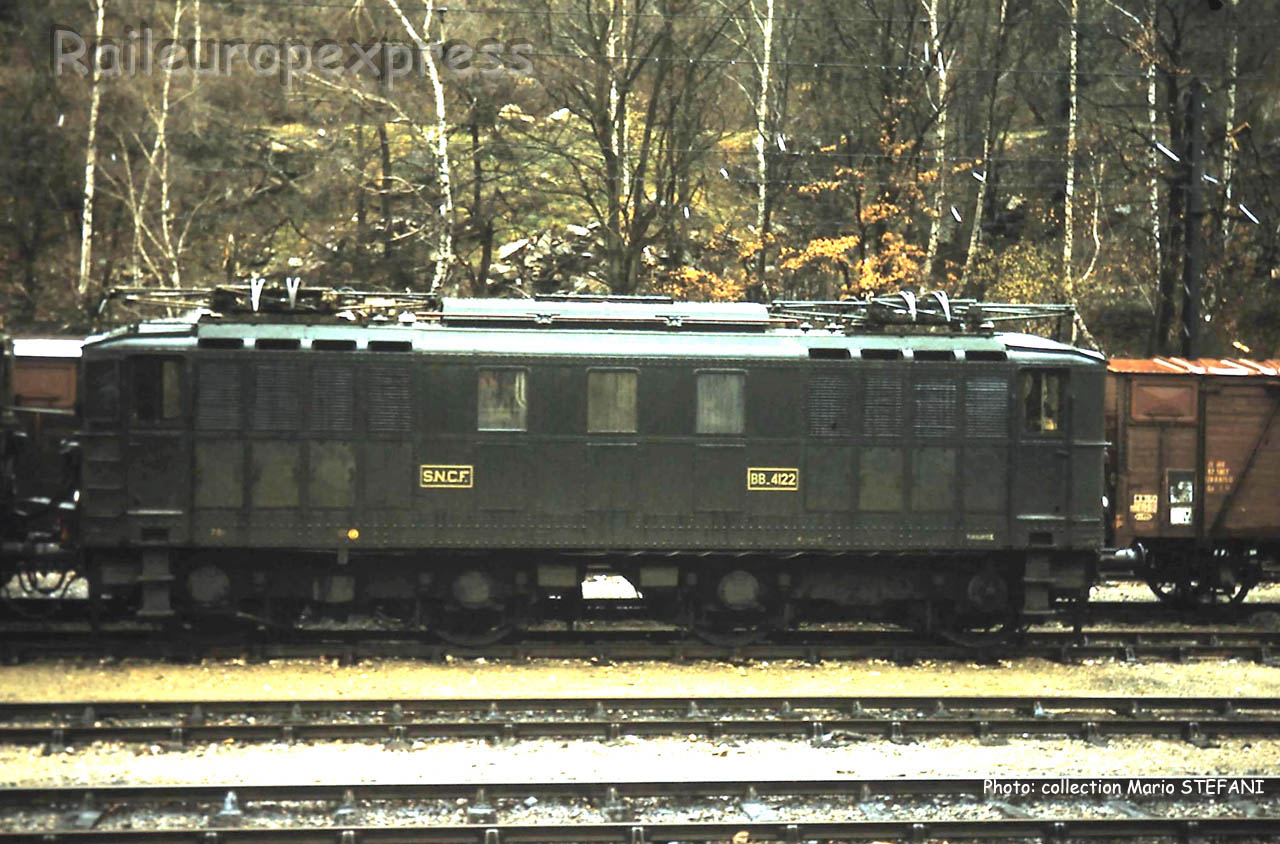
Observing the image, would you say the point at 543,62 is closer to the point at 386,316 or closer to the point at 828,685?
the point at 386,316

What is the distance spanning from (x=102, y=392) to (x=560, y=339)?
5264mm

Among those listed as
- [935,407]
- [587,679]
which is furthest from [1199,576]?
[587,679]

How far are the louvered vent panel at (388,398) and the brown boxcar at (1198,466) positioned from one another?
9.97m

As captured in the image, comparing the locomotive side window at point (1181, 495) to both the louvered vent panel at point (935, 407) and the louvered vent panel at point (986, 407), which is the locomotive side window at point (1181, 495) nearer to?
the louvered vent panel at point (986, 407)

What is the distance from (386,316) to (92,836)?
8.23 meters

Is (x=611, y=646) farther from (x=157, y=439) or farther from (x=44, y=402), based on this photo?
(x=44, y=402)

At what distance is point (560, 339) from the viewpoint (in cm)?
1491

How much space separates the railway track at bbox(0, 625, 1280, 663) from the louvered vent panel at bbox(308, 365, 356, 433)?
2651 mm

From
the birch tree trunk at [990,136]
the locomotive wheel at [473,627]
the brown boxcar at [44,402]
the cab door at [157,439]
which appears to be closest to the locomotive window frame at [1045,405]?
the locomotive wheel at [473,627]

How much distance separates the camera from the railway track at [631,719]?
1152cm

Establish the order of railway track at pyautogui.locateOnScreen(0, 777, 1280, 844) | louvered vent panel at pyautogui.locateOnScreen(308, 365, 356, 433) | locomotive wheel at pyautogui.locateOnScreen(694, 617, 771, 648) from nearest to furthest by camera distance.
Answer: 1. railway track at pyautogui.locateOnScreen(0, 777, 1280, 844)
2. louvered vent panel at pyautogui.locateOnScreen(308, 365, 356, 433)
3. locomotive wheel at pyautogui.locateOnScreen(694, 617, 771, 648)

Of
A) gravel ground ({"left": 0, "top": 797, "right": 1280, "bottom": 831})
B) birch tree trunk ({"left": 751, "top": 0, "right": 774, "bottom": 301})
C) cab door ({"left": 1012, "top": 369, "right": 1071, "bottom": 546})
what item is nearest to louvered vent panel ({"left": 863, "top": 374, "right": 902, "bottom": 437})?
cab door ({"left": 1012, "top": 369, "right": 1071, "bottom": 546})

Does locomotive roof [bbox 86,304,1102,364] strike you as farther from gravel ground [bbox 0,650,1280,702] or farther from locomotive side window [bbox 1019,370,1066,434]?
gravel ground [bbox 0,650,1280,702]

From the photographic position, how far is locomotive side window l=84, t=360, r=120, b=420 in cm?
1441
